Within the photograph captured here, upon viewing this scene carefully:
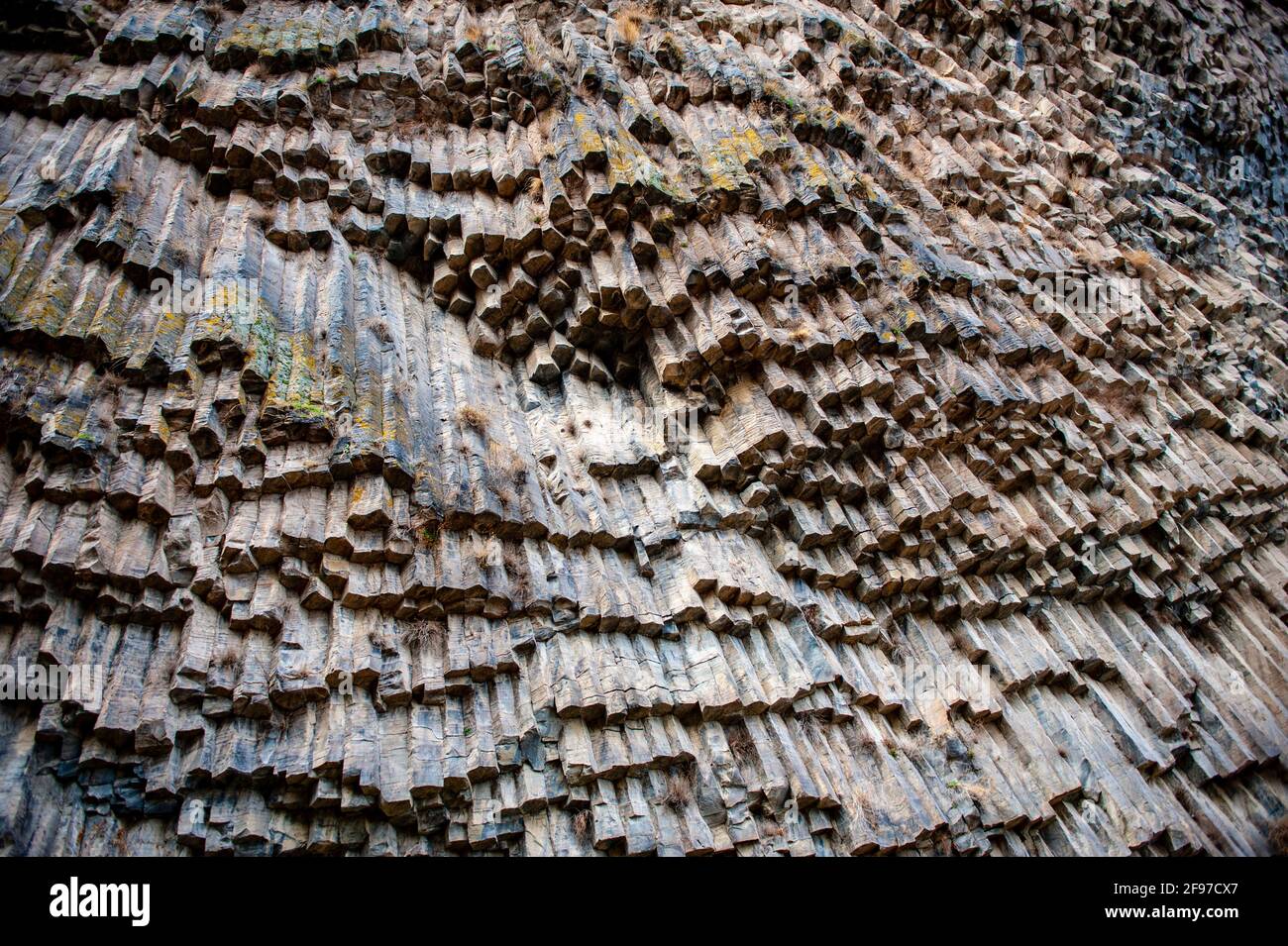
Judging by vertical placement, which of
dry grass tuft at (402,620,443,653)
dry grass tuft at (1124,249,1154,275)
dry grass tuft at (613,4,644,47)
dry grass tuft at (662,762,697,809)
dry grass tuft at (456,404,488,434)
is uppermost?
dry grass tuft at (613,4,644,47)

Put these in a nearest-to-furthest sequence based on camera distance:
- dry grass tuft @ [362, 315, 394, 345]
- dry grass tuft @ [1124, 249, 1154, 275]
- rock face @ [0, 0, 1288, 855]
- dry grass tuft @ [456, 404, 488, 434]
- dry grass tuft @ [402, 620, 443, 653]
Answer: rock face @ [0, 0, 1288, 855]
dry grass tuft @ [402, 620, 443, 653]
dry grass tuft @ [456, 404, 488, 434]
dry grass tuft @ [362, 315, 394, 345]
dry grass tuft @ [1124, 249, 1154, 275]

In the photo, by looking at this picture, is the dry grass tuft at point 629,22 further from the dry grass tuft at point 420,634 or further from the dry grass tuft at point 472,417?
the dry grass tuft at point 420,634

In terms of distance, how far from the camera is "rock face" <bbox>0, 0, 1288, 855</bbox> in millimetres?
5949

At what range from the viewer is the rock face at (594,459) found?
5.95 m

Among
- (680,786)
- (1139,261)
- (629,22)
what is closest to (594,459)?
(680,786)

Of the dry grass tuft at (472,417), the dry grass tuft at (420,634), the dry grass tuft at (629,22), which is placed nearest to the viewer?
the dry grass tuft at (420,634)

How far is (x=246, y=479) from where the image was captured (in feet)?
21.6

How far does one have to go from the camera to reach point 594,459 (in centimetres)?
810

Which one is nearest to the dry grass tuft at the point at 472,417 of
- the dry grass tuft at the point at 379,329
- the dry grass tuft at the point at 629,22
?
the dry grass tuft at the point at 379,329

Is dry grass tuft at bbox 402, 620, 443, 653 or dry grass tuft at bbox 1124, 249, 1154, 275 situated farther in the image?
dry grass tuft at bbox 1124, 249, 1154, 275

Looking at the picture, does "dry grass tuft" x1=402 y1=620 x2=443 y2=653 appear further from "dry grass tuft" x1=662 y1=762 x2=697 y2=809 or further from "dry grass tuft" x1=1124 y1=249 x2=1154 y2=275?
"dry grass tuft" x1=1124 y1=249 x2=1154 y2=275

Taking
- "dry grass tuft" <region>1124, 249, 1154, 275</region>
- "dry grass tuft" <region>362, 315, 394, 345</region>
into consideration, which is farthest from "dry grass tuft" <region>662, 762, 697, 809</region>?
"dry grass tuft" <region>1124, 249, 1154, 275</region>

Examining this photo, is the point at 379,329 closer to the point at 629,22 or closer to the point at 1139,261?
the point at 629,22

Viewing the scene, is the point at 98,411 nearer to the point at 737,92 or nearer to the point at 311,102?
the point at 311,102
